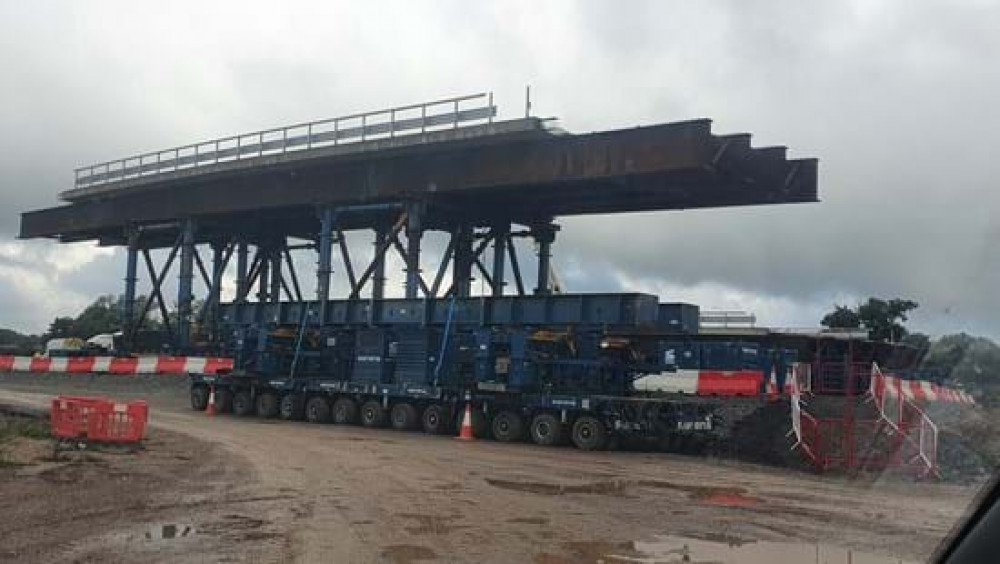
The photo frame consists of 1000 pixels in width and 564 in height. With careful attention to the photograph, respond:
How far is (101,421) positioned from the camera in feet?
60.6

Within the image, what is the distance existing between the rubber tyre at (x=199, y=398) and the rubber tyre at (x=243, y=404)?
1875mm

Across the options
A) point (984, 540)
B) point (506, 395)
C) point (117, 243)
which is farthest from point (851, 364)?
point (117, 243)

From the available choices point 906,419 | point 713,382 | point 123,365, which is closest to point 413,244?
point 713,382

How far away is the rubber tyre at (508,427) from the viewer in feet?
80.9

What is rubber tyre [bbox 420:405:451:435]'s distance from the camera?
1040 inches

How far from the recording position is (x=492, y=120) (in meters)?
33.4

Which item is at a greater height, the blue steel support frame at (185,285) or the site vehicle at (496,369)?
the blue steel support frame at (185,285)

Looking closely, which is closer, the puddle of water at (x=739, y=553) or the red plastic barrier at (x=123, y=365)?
the puddle of water at (x=739, y=553)

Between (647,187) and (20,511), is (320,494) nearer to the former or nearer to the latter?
(20,511)

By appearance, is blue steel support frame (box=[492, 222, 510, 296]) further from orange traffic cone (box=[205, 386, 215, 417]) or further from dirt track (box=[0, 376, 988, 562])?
dirt track (box=[0, 376, 988, 562])

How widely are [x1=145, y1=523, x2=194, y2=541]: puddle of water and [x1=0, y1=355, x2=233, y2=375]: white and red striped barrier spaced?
28.8 meters

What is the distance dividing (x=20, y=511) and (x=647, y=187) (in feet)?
79.6

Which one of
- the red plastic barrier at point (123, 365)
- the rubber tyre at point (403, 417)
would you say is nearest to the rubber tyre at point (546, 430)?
the rubber tyre at point (403, 417)

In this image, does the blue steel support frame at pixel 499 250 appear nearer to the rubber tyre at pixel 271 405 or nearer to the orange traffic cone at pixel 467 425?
the rubber tyre at pixel 271 405
